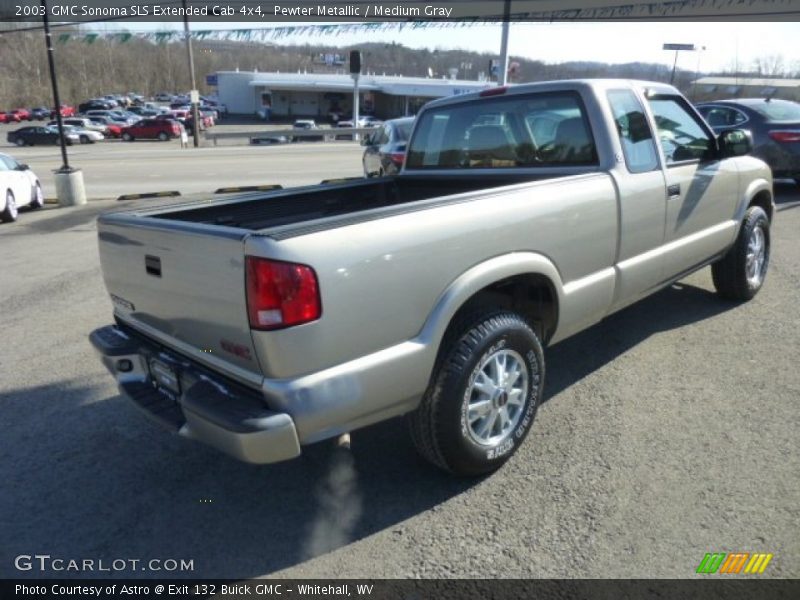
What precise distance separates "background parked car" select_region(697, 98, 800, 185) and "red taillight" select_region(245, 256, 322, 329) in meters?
10.3

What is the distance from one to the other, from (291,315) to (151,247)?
38.0 inches

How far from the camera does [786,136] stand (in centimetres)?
1054

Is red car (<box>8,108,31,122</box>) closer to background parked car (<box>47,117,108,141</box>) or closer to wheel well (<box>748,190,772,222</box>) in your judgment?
background parked car (<box>47,117,108,141</box>)

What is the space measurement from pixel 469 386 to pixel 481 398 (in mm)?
166

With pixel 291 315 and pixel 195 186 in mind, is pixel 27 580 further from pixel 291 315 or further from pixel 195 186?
pixel 195 186

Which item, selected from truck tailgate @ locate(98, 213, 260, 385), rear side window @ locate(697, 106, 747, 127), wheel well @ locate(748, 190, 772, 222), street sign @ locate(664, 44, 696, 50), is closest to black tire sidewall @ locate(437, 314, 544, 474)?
truck tailgate @ locate(98, 213, 260, 385)

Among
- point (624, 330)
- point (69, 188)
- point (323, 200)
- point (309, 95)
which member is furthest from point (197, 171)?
point (309, 95)

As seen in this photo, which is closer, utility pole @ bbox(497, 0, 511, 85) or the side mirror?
the side mirror

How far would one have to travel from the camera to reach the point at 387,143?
12.6 m

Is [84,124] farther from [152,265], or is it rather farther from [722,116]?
[152,265]

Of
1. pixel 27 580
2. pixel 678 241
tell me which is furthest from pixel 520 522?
pixel 678 241

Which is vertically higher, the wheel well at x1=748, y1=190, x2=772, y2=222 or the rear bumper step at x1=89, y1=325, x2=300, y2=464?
the wheel well at x1=748, y1=190, x2=772, y2=222

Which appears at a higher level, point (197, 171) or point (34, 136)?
point (34, 136)

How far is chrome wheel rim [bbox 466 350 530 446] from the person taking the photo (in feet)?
9.37
